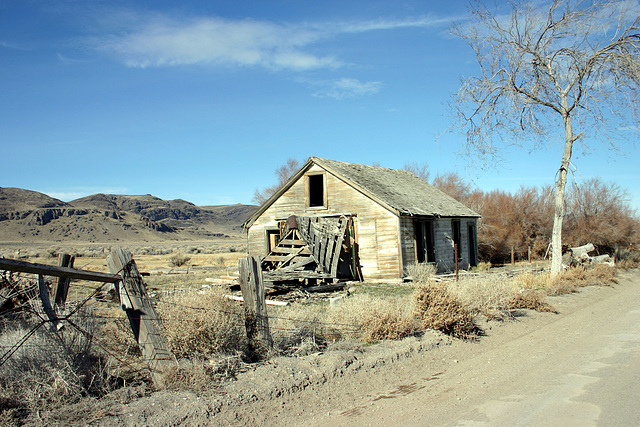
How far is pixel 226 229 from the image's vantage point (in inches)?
5108

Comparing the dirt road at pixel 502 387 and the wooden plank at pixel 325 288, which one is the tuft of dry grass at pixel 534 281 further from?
the wooden plank at pixel 325 288

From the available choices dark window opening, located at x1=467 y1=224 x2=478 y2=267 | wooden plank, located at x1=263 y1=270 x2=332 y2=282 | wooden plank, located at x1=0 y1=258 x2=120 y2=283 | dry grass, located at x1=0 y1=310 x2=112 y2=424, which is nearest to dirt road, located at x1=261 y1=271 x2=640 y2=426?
dry grass, located at x1=0 y1=310 x2=112 y2=424

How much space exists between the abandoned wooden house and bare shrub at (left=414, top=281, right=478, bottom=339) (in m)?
6.82

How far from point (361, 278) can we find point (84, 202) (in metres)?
118

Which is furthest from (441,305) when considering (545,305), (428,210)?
(428,210)

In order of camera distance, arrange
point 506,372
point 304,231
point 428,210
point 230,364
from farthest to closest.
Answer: point 428,210 → point 304,231 → point 506,372 → point 230,364

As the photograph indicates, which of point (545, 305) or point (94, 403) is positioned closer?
point (94, 403)

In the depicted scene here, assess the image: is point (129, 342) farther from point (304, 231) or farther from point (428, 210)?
point (428, 210)

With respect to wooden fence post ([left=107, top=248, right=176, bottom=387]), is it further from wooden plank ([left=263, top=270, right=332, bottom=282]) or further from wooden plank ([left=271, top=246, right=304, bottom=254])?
wooden plank ([left=271, top=246, right=304, bottom=254])

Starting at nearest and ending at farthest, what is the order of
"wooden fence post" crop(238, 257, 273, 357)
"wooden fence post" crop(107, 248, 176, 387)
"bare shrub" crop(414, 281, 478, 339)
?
"wooden fence post" crop(107, 248, 176, 387)
"wooden fence post" crop(238, 257, 273, 357)
"bare shrub" crop(414, 281, 478, 339)

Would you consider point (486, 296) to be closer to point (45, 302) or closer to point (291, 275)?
point (291, 275)

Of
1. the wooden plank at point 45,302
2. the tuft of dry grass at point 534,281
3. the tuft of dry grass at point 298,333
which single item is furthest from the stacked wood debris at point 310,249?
the wooden plank at point 45,302

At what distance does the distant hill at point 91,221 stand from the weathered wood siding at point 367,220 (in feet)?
225

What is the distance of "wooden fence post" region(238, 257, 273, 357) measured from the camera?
237 inches
